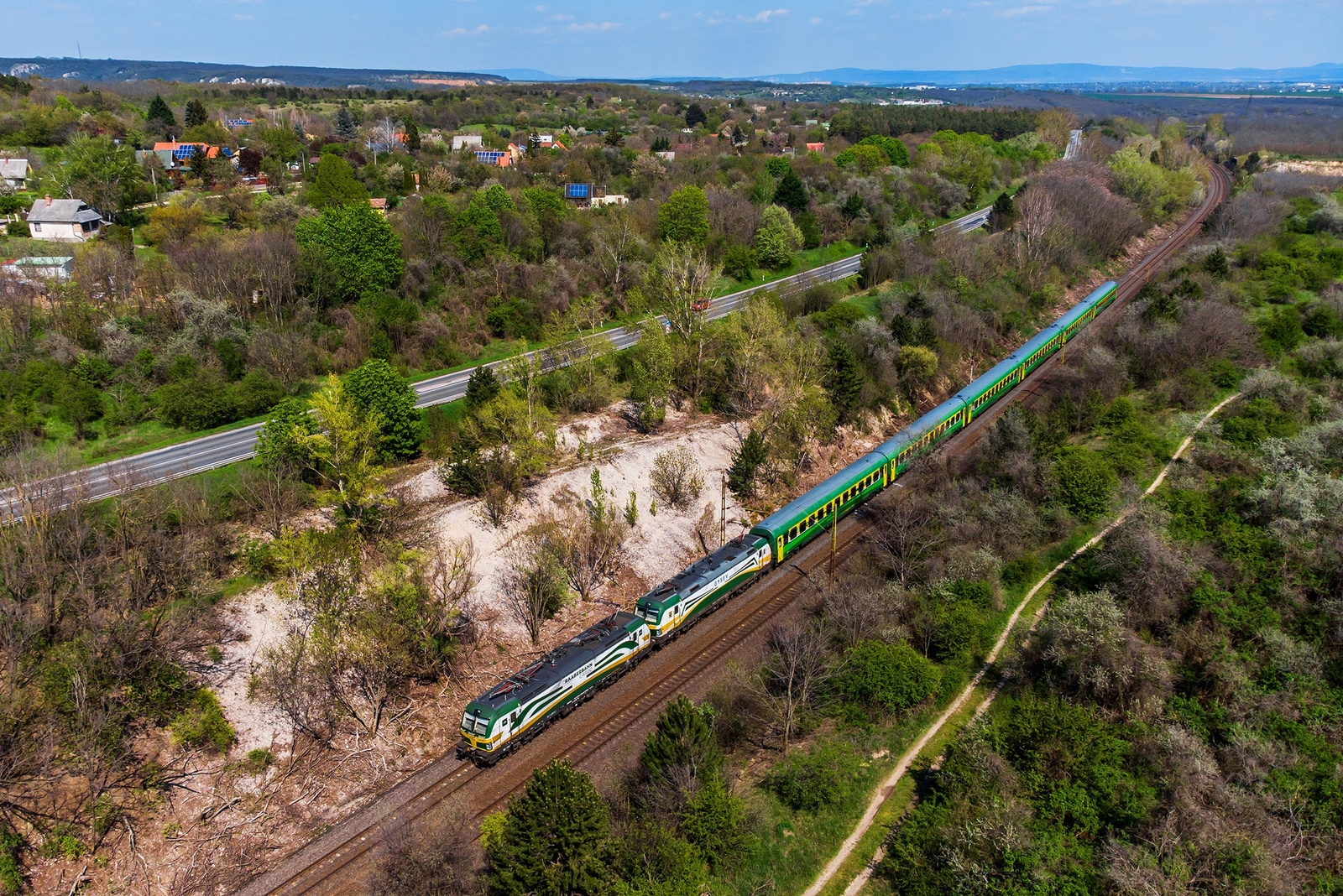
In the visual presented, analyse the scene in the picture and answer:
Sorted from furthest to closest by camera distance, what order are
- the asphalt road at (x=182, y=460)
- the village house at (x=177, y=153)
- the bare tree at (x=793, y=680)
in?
the village house at (x=177, y=153) → the asphalt road at (x=182, y=460) → the bare tree at (x=793, y=680)

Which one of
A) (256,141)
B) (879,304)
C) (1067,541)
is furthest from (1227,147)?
(256,141)

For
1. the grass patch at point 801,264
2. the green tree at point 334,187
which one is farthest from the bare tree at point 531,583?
the green tree at point 334,187

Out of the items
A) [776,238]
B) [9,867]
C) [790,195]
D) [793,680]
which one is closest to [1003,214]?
[790,195]

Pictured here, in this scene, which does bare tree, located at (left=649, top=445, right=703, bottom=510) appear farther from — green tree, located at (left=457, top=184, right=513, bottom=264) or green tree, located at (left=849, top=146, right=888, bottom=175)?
green tree, located at (left=849, top=146, right=888, bottom=175)

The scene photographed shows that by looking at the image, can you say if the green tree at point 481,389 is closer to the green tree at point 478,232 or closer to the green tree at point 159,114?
the green tree at point 478,232

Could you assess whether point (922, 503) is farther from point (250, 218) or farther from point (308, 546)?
point (250, 218)

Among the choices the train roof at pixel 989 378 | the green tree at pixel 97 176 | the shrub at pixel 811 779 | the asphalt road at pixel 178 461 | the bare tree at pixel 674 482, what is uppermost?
the green tree at pixel 97 176

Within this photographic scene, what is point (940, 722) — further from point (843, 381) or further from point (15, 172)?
point (15, 172)
